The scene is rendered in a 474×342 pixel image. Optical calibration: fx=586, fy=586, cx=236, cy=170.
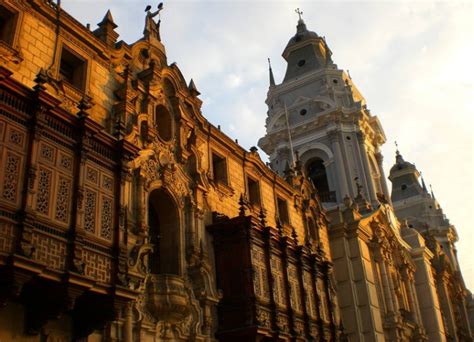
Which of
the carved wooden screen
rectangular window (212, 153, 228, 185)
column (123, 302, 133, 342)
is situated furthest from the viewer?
rectangular window (212, 153, 228, 185)

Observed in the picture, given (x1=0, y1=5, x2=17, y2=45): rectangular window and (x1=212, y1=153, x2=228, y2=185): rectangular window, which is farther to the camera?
(x1=212, y1=153, x2=228, y2=185): rectangular window

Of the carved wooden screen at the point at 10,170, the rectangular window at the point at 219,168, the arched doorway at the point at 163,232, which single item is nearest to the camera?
the carved wooden screen at the point at 10,170

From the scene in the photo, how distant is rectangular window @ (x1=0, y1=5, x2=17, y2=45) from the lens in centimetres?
1501

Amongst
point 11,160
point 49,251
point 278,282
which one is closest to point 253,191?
point 278,282

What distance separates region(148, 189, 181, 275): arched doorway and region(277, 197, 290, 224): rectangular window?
27.1ft

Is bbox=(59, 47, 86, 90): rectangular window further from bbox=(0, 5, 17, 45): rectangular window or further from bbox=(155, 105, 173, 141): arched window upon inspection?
bbox=(155, 105, 173, 141): arched window

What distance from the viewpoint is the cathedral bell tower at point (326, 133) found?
4131cm

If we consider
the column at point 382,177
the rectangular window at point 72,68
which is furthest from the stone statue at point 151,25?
the column at point 382,177

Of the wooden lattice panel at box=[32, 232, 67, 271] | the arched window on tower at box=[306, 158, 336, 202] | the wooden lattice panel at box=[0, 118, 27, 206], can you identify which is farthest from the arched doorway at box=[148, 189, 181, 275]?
the arched window on tower at box=[306, 158, 336, 202]

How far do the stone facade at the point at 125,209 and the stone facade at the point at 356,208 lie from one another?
5394mm

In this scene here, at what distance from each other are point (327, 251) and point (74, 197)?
1835cm

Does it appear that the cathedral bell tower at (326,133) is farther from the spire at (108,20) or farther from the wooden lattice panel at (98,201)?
the wooden lattice panel at (98,201)

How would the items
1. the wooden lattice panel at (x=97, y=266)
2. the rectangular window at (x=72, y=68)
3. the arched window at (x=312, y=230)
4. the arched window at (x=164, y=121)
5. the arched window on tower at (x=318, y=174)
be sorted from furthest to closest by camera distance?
1. the arched window on tower at (x=318, y=174)
2. the arched window at (x=312, y=230)
3. the arched window at (x=164, y=121)
4. the rectangular window at (x=72, y=68)
5. the wooden lattice panel at (x=97, y=266)

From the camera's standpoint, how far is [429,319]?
3759 centimetres
